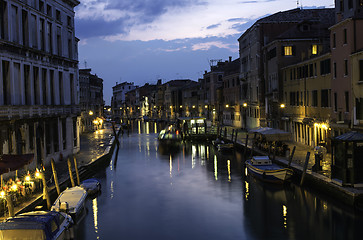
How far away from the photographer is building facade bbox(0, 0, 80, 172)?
82.7 feet

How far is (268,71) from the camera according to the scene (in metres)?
48.8

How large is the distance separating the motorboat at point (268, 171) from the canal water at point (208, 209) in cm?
48

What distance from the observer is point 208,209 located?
23.2 m

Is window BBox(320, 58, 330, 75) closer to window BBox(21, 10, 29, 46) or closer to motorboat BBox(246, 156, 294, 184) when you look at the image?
motorboat BBox(246, 156, 294, 184)

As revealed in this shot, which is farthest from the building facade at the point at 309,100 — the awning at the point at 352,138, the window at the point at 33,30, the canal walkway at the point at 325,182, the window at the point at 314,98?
the window at the point at 33,30

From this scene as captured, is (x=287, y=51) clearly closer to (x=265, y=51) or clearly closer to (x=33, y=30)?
(x=265, y=51)

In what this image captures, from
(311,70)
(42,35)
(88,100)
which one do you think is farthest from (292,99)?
(88,100)

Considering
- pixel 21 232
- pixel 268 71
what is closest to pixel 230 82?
pixel 268 71

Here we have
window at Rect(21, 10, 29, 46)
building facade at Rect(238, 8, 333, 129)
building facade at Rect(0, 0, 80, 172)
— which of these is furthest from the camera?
building facade at Rect(238, 8, 333, 129)

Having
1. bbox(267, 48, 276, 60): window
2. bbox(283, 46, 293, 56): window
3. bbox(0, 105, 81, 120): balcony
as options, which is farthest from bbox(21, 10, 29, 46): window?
bbox(267, 48, 276, 60): window

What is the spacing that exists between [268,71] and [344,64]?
2020cm

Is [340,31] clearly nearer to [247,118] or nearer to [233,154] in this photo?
[233,154]

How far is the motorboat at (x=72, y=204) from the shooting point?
20.2 m

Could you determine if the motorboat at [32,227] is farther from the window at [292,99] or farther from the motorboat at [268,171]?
the window at [292,99]
